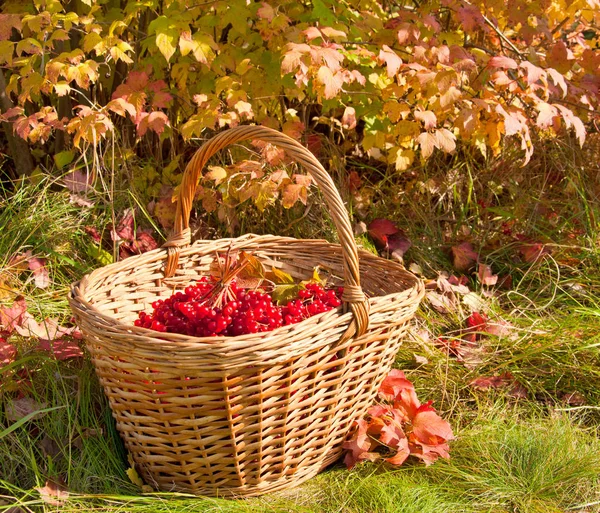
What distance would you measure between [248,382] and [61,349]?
685 millimetres

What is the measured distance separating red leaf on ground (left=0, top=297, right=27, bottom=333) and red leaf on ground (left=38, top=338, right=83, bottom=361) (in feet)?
0.48

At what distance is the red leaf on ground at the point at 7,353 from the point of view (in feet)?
6.14

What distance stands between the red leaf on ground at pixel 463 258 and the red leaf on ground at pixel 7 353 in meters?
1.56

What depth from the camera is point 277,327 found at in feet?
5.21

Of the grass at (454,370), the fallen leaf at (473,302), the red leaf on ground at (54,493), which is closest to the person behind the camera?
the red leaf on ground at (54,493)

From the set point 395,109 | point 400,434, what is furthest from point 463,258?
point 400,434

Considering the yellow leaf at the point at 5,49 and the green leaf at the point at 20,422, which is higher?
the yellow leaf at the point at 5,49

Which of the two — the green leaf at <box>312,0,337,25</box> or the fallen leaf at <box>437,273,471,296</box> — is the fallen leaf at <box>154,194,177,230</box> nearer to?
the green leaf at <box>312,0,337,25</box>

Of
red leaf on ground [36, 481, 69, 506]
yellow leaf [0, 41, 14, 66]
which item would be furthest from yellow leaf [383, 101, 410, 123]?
red leaf on ground [36, 481, 69, 506]

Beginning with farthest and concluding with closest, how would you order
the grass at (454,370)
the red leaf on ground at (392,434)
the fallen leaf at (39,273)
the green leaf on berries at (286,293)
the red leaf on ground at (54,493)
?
the fallen leaf at (39,273) < the green leaf on berries at (286,293) < the red leaf on ground at (392,434) < the grass at (454,370) < the red leaf on ground at (54,493)

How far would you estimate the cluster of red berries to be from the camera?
5.13 ft

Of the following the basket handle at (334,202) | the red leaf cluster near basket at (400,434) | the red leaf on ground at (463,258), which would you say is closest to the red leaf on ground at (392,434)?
the red leaf cluster near basket at (400,434)

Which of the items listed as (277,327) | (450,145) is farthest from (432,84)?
(277,327)

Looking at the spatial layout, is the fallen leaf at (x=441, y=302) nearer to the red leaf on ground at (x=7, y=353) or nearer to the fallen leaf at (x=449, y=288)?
the fallen leaf at (x=449, y=288)
